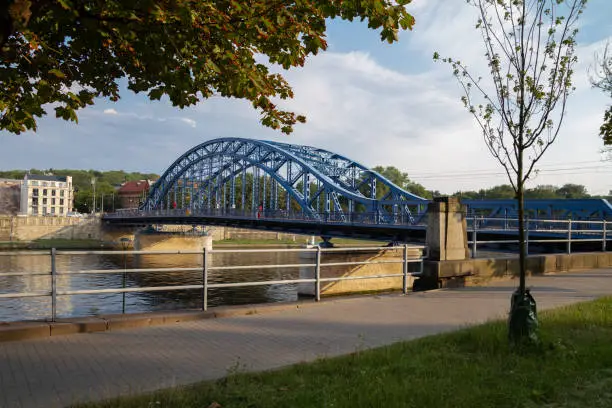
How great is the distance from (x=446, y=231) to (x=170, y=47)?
8.38 metres

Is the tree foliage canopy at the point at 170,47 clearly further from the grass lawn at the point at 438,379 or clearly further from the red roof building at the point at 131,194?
the red roof building at the point at 131,194

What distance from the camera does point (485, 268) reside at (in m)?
11.7

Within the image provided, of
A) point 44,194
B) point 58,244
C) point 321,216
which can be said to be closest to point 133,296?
point 321,216

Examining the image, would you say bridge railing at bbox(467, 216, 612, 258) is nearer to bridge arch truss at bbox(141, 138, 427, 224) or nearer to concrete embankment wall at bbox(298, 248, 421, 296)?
concrete embankment wall at bbox(298, 248, 421, 296)

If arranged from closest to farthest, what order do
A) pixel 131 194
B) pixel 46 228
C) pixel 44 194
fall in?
pixel 46 228, pixel 44 194, pixel 131 194

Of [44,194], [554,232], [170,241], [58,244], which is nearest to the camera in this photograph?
[554,232]

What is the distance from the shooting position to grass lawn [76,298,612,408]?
3.94 m

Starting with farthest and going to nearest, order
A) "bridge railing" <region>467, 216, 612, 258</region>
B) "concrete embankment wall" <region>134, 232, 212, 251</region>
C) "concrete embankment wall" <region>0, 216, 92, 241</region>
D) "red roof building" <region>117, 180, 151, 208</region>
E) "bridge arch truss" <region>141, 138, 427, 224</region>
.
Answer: "red roof building" <region>117, 180, 151, 208</region> < "concrete embankment wall" <region>0, 216, 92, 241</region> < "concrete embankment wall" <region>134, 232, 212, 251</region> < "bridge arch truss" <region>141, 138, 427, 224</region> < "bridge railing" <region>467, 216, 612, 258</region>

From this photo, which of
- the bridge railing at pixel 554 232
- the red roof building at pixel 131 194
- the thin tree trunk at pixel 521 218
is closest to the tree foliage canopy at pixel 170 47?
the thin tree trunk at pixel 521 218

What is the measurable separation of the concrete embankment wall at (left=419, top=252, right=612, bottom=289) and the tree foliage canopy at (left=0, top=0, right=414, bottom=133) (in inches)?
248

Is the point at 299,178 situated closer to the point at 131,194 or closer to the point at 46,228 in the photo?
the point at 46,228

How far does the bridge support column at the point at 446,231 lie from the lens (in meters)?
11.3

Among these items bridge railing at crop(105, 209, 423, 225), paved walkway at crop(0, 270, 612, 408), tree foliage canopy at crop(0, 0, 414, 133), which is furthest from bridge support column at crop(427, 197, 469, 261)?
bridge railing at crop(105, 209, 423, 225)

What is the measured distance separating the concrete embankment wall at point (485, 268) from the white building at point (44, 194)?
12789cm
